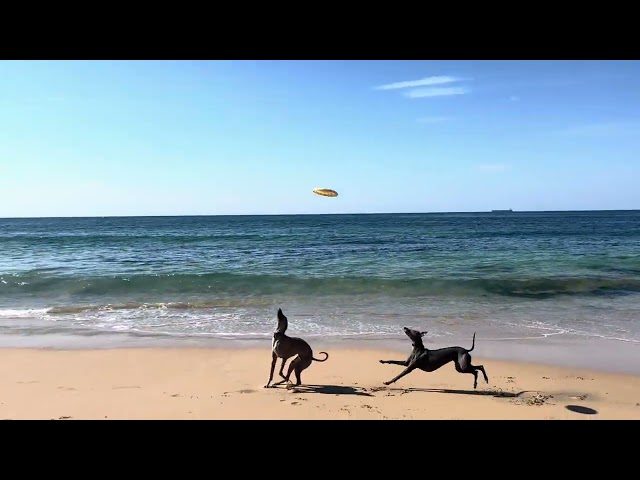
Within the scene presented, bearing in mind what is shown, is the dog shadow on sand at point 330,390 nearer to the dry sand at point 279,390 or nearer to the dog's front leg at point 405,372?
the dry sand at point 279,390

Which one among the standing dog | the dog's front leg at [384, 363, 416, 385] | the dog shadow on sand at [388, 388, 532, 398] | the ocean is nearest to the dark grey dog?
the dog's front leg at [384, 363, 416, 385]

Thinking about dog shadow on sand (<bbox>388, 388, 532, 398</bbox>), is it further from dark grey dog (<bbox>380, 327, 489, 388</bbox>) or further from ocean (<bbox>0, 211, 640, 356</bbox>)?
ocean (<bbox>0, 211, 640, 356</bbox>)

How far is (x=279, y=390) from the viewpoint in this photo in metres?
6.52

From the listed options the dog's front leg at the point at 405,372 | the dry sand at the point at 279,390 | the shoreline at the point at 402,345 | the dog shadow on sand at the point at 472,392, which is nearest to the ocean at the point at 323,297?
the shoreline at the point at 402,345

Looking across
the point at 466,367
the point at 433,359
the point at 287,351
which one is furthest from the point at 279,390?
the point at 466,367

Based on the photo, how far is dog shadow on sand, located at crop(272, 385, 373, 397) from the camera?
251 inches

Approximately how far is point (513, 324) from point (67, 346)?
870 centimetres

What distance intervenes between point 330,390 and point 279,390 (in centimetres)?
67

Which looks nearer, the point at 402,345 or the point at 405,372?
the point at 405,372

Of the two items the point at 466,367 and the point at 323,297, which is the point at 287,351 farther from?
the point at 323,297

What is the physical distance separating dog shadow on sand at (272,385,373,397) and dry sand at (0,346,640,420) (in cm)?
1
